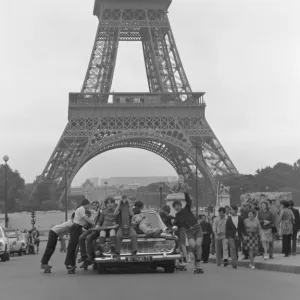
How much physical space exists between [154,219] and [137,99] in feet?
180

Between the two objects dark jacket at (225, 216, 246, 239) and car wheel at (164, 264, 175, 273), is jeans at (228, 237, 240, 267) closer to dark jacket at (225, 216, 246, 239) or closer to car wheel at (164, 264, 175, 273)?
dark jacket at (225, 216, 246, 239)

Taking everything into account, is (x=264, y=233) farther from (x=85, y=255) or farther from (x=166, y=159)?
(x=166, y=159)

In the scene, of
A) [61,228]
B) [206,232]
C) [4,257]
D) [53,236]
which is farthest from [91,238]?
[4,257]

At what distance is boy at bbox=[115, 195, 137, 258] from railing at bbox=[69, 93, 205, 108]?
5373cm

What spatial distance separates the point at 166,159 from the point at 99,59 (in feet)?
45.3

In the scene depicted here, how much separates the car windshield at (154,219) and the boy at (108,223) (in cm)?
101

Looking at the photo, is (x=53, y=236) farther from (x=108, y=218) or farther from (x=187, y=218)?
(x=187, y=218)

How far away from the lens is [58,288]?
13711 mm

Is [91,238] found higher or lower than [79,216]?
lower

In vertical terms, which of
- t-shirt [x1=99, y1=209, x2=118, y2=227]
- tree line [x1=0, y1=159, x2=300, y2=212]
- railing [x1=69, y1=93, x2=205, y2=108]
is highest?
railing [x1=69, y1=93, x2=205, y2=108]

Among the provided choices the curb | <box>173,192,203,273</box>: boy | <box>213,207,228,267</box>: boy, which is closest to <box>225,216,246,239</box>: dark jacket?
<box>213,207,228,267</box>: boy

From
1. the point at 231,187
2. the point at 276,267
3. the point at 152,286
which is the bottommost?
the point at 152,286

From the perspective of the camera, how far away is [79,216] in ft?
58.2

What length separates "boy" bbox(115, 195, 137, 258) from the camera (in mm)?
16781
